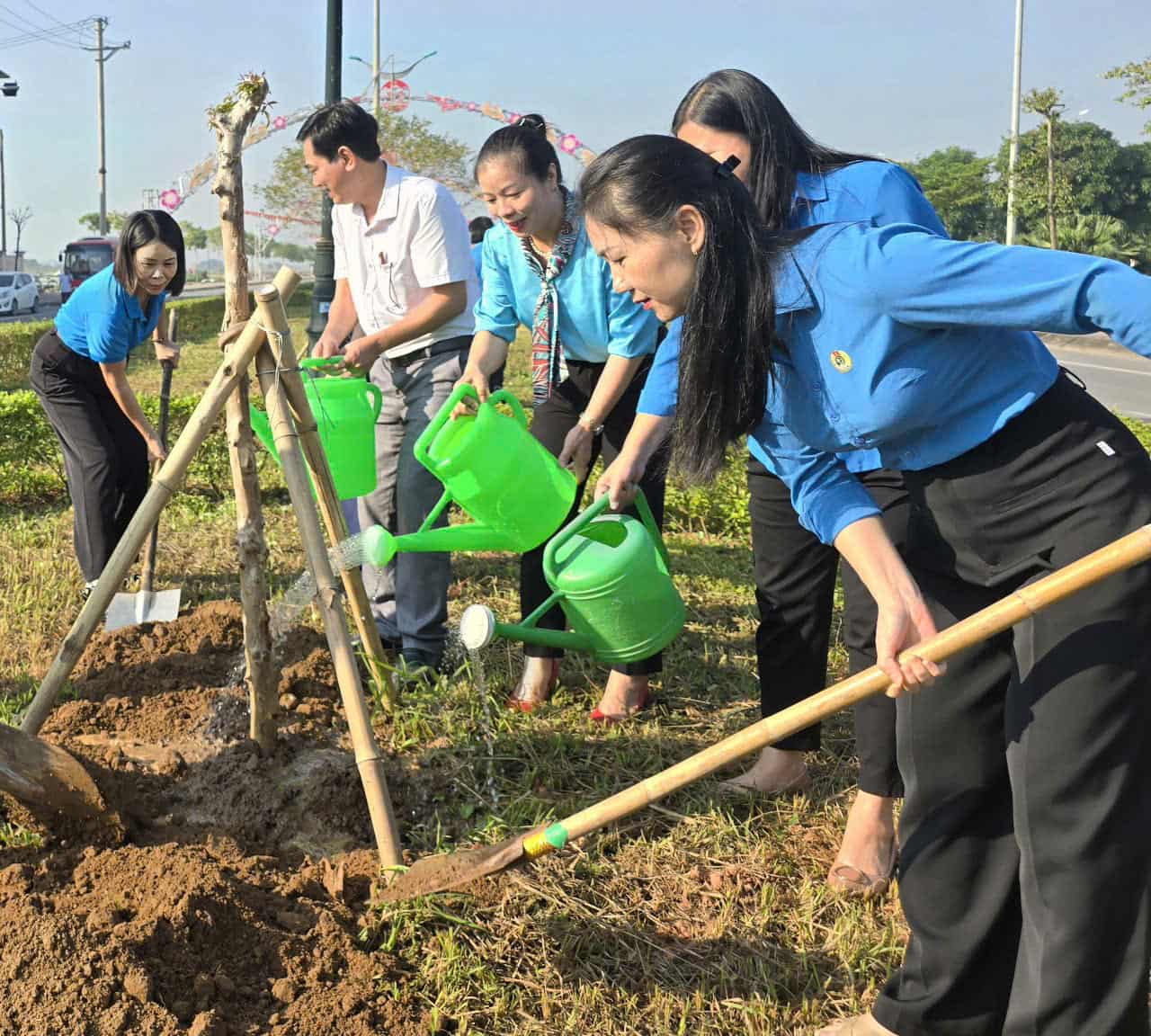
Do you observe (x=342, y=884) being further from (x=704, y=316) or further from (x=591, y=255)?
(x=591, y=255)

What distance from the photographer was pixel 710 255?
5.66 ft

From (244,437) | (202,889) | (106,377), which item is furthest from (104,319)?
(202,889)

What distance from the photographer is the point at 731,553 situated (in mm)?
5680

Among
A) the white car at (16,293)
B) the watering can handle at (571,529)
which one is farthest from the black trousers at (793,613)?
the white car at (16,293)

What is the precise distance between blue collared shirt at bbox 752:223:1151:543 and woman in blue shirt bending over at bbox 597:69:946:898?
0.75ft

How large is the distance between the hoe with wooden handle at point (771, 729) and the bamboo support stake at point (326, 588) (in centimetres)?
22

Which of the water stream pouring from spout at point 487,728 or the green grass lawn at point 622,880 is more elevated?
the water stream pouring from spout at point 487,728

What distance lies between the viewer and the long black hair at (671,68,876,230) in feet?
7.78

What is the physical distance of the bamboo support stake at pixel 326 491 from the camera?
2.84 metres

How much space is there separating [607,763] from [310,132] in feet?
7.25

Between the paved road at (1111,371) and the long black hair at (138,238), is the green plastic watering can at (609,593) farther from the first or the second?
the paved road at (1111,371)

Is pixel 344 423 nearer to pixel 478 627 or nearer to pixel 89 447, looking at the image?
pixel 478 627

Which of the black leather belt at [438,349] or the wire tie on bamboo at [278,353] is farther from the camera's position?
the black leather belt at [438,349]

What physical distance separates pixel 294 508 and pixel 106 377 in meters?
2.06
